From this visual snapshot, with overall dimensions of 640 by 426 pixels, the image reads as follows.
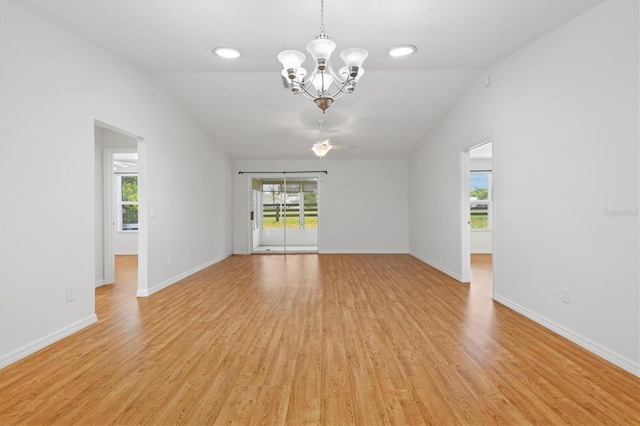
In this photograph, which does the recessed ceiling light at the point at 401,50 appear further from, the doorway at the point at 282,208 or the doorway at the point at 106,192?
the doorway at the point at 282,208

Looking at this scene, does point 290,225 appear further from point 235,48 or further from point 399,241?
point 235,48

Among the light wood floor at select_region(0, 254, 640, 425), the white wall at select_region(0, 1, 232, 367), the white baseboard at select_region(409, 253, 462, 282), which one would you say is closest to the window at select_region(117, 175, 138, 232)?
the white wall at select_region(0, 1, 232, 367)

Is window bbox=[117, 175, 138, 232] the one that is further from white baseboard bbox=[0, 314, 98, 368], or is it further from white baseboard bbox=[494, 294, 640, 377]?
white baseboard bbox=[494, 294, 640, 377]

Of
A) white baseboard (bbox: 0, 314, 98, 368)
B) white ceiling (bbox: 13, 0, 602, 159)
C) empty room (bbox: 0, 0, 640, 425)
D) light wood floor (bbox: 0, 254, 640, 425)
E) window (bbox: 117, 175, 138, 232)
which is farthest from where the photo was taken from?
window (bbox: 117, 175, 138, 232)

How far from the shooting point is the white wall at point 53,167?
8.34 feet

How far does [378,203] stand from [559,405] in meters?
6.74

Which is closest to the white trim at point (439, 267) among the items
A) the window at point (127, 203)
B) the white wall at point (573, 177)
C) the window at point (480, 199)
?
the white wall at point (573, 177)

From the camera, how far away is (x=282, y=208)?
362 inches

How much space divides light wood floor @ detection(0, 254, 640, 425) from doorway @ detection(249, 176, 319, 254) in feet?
16.1

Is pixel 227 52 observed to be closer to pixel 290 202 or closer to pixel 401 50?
pixel 401 50

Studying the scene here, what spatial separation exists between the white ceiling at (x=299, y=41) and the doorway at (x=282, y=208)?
116 inches

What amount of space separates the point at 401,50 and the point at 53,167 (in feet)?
11.8

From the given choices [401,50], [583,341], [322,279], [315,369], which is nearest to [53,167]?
[315,369]

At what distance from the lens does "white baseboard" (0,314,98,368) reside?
2.47 meters
